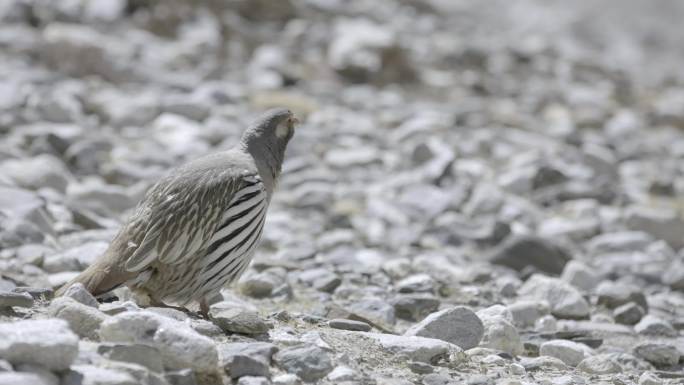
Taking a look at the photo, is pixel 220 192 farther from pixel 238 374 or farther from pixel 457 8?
pixel 457 8

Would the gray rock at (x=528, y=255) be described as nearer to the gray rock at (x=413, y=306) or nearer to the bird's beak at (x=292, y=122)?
the gray rock at (x=413, y=306)

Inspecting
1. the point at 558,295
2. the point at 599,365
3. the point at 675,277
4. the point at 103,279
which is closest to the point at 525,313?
the point at 558,295

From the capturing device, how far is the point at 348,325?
5.62 metres

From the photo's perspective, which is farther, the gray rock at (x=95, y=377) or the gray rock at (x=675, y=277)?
the gray rock at (x=675, y=277)

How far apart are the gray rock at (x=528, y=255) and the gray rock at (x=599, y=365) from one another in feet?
9.36

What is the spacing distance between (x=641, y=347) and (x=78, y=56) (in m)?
9.10

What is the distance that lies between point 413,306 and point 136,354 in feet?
9.39

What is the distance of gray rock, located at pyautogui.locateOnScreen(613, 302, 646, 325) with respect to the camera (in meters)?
7.14

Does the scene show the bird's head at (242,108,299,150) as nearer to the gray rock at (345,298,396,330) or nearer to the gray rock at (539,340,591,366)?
the gray rock at (345,298,396,330)

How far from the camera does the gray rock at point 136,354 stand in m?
4.13

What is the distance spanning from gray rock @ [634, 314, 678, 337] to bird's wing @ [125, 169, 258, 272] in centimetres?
292

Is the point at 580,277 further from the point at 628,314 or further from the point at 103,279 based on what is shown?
the point at 103,279

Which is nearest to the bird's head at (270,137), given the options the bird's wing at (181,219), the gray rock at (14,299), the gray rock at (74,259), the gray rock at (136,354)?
the bird's wing at (181,219)

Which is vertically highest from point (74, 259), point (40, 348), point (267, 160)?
point (267, 160)
